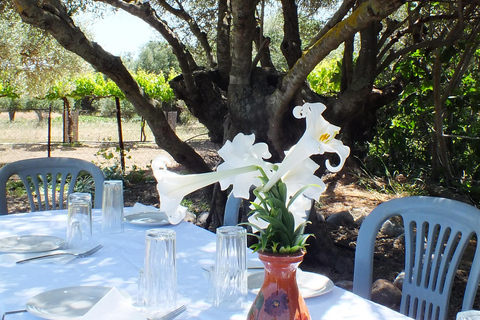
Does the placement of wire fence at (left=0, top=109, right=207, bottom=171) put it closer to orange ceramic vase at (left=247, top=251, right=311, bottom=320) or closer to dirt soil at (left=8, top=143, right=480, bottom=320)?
dirt soil at (left=8, top=143, right=480, bottom=320)

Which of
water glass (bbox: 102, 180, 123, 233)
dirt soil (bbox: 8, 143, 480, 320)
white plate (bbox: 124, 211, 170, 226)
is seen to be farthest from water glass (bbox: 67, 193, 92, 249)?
dirt soil (bbox: 8, 143, 480, 320)

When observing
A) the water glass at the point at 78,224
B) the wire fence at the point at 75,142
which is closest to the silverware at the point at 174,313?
the water glass at the point at 78,224

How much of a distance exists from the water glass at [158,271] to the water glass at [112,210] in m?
0.99

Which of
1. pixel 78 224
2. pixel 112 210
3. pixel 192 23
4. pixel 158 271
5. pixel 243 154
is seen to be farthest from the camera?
pixel 192 23

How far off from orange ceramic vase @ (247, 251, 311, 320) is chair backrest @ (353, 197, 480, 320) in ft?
3.71

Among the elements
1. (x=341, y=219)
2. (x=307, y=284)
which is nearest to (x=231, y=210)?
(x=307, y=284)

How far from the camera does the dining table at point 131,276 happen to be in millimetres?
1524

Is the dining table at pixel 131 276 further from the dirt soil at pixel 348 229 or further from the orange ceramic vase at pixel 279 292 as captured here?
the dirt soil at pixel 348 229

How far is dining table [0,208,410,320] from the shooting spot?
1524 mm

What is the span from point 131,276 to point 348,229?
3.97 meters

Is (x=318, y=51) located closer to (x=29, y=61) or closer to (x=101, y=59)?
(x=101, y=59)

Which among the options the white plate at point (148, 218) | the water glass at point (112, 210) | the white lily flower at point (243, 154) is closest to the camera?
the white lily flower at point (243, 154)

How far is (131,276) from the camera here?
72.5 inches

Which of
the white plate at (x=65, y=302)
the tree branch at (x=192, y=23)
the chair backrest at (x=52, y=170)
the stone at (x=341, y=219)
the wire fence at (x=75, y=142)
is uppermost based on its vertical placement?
the tree branch at (x=192, y=23)
